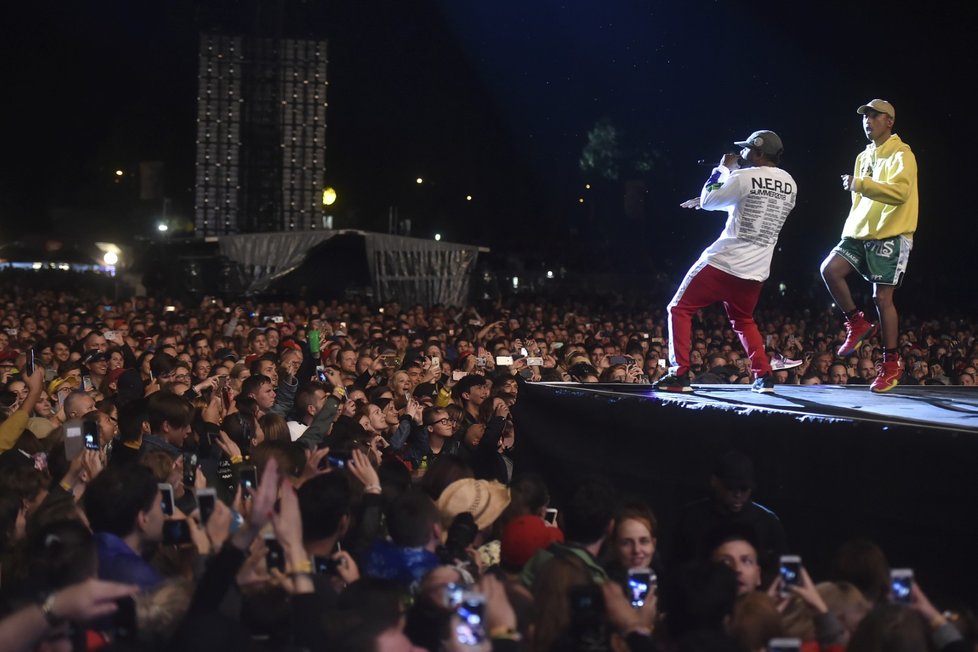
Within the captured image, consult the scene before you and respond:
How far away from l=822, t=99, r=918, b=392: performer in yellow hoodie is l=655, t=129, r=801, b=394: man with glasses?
0.47 meters

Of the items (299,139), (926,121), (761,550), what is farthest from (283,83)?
(761,550)

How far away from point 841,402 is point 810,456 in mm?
1188

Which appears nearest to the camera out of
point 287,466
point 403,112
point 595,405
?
point 287,466

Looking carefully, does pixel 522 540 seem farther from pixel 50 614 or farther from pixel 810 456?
pixel 810 456

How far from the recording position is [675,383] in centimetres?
768

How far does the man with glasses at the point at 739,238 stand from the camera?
7492 mm

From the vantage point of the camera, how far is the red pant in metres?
7.72

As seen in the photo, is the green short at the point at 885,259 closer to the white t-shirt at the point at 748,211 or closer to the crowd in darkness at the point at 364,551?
the white t-shirt at the point at 748,211

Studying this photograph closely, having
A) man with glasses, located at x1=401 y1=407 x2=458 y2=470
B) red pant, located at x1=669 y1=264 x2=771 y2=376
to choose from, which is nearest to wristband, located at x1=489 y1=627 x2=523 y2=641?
red pant, located at x1=669 y1=264 x2=771 y2=376

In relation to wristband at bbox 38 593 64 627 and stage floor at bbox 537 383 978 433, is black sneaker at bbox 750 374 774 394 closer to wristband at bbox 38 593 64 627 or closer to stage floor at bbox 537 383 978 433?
stage floor at bbox 537 383 978 433

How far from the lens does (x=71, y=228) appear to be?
5756cm

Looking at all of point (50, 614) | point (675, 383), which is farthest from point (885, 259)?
Result: point (50, 614)

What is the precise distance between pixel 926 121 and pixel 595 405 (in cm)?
2072

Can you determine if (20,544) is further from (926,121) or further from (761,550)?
(926,121)
